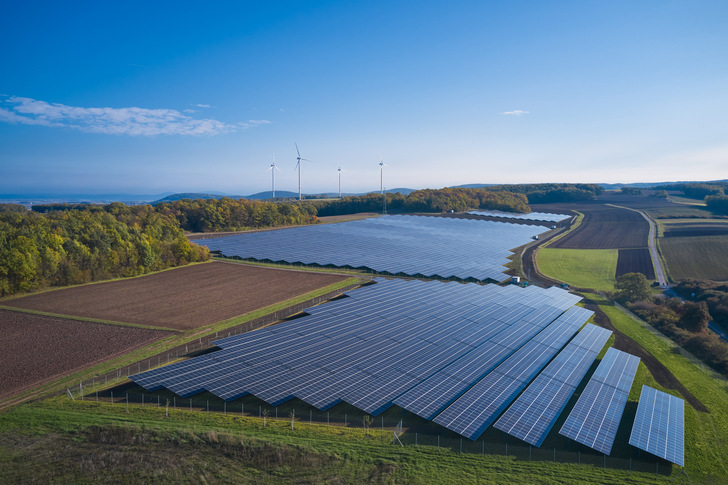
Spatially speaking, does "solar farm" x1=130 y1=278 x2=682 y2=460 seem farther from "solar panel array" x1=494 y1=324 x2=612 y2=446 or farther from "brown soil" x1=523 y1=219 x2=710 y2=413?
"brown soil" x1=523 y1=219 x2=710 y2=413

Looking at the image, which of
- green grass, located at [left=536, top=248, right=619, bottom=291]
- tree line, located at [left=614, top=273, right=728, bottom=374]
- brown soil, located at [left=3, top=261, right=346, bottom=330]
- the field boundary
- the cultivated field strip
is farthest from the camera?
green grass, located at [left=536, top=248, right=619, bottom=291]

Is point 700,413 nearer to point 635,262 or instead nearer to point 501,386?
point 501,386

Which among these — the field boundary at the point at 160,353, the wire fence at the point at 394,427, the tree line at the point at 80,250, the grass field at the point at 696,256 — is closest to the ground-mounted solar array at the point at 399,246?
the tree line at the point at 80,250

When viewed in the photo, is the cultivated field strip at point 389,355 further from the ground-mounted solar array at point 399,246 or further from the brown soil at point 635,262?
the brown soil at point 635,262

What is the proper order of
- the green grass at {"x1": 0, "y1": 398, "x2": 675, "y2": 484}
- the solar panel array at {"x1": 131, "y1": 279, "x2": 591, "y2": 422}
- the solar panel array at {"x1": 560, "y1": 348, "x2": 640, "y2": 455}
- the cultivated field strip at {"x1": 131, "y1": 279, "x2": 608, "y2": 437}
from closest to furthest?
1. the green grass at {"x1": 0, "y1": 398, "x2": 675, "y2": 484}
2. the solar panel array at {"x1": 560, "y1": 348, "x2": 640, "y2": 455}
3. the cultivated field strip at {"x1": 131, "y1": 279, "x2": 608, "y2": 437}
4. the solar panel array at {"x1": 131, "y1": 279, "x2": 591, "y2": 422}

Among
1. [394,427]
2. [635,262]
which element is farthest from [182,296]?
[635,262]

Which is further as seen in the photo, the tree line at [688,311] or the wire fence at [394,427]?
the tree line at [688,311]

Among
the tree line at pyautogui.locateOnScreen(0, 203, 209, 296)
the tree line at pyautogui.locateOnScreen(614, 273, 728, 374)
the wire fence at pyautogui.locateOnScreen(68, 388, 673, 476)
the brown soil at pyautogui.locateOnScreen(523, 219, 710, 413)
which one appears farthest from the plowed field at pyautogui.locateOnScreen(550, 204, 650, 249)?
the tree line at pyautogui.locateOnScreen(0, 203, 209, 296)

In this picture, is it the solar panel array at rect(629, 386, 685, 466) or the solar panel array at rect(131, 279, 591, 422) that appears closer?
the solar panel array at rect(629, 386, 685, 466)
